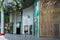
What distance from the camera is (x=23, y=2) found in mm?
27609

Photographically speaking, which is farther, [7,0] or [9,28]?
[9,28]

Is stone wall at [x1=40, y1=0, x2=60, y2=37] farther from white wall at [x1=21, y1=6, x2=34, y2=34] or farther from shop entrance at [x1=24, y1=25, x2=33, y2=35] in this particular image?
shop entrance at [x1=24, y1=25, x2=33, y2=35]

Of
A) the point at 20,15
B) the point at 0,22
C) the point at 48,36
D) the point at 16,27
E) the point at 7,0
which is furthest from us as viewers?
the point at 0,22

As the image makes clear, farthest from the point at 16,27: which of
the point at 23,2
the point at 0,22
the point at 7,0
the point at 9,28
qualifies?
the point at 23,2

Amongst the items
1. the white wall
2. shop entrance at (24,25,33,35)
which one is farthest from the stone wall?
shop entrance at (24,25,33,35)

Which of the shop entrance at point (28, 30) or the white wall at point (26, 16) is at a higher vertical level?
the white wall at point (26, 16)

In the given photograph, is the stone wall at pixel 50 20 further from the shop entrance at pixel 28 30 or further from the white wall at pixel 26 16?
the shop entrance at pixel 28 30

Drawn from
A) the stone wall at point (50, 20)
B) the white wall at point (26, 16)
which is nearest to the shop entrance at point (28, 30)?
the white wall at point (26, 16)

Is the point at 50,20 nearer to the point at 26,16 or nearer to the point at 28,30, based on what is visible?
the point at 28,30

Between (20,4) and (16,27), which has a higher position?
(20,4)

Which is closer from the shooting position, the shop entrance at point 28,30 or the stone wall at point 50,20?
the stone wall at point 50,20

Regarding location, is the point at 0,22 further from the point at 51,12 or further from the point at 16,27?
the point at 51,12

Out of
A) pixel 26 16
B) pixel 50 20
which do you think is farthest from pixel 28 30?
pixel 50 20

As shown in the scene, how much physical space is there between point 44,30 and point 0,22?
1955 cm
